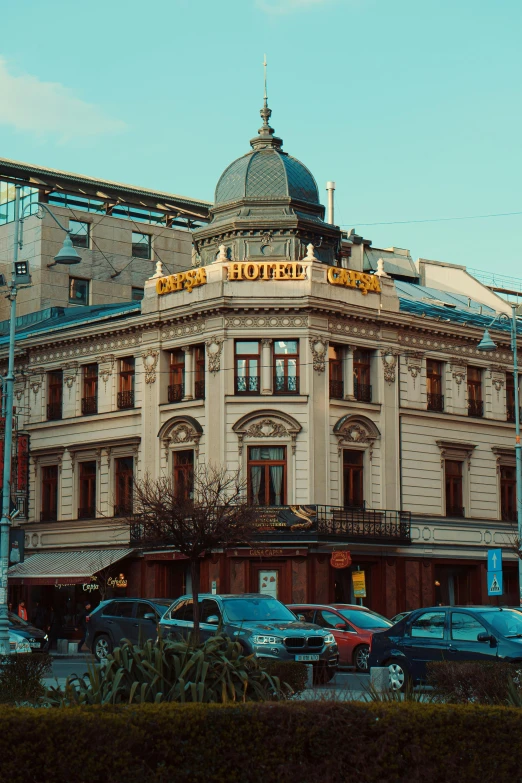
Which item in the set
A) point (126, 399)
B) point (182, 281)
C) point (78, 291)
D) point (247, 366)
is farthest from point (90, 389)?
point (78, 291)

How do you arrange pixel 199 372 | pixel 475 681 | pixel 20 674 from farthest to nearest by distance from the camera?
pixel 199 372, pixel 20 674, pixel 475 681

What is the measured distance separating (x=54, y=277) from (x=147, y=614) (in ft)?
118

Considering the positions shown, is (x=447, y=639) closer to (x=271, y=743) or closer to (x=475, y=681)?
(x=475, y=681)

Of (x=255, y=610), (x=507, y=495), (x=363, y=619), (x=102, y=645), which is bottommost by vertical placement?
(x=102, y=645)

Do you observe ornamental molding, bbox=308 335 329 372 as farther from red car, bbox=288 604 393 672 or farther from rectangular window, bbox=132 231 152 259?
rectangular window, bbox=132 231 152 259

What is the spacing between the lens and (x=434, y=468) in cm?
4909

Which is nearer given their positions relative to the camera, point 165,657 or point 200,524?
point 165,657

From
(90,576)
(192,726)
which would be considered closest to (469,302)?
(90,576)

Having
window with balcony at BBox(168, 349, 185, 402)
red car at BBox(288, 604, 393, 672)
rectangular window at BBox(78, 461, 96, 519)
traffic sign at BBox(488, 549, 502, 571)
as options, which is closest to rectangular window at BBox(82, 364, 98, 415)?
rectangular window at BBox(78, 461, 96, 519)

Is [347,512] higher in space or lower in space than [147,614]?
higher

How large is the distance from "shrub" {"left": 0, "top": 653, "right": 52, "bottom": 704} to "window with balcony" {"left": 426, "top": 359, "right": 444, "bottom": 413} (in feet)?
112

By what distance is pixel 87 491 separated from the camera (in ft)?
166

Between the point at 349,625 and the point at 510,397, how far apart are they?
78.9 feet

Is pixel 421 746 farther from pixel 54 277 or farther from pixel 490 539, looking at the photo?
pixel 54 277
